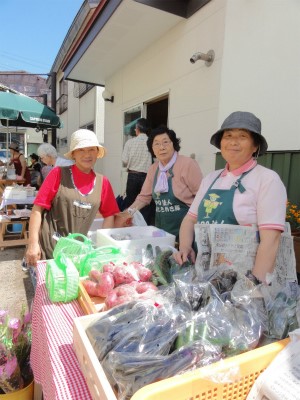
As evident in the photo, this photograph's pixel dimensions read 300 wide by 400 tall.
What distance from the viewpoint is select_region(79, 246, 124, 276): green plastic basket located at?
155cm

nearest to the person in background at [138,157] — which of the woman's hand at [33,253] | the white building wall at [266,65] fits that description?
the white building wall at [266,65]

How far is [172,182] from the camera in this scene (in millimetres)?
2477

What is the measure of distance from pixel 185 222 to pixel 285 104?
1967mm

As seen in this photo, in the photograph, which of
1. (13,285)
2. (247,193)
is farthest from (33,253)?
(13,285)

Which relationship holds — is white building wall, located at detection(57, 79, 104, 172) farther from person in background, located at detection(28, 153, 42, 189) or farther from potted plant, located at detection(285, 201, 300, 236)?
potted plant, located at detection(285, 201, 300, 236)

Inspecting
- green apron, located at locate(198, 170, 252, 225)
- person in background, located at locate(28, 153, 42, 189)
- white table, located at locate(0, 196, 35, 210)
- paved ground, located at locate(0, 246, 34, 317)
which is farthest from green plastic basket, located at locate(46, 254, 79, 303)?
person in background, located at locate(28, 153, 42, 189)

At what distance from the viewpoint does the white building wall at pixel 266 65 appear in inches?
114

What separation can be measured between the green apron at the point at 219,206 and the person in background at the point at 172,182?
2.34 feet

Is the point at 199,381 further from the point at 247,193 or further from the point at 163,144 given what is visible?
the point at 163,144

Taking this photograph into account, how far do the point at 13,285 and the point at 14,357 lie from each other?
89.2 inches

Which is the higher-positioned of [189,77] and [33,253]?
[189,77]

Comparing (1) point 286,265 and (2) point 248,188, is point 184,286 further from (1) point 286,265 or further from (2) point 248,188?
(1) point 286,265

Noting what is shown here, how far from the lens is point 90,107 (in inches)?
427

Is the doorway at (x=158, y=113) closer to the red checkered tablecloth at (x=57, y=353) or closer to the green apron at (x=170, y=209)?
the green apron at (x=170, y=209)
